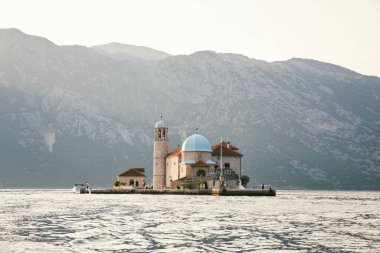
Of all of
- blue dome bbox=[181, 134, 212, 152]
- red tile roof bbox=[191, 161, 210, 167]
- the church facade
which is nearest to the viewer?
the church facade

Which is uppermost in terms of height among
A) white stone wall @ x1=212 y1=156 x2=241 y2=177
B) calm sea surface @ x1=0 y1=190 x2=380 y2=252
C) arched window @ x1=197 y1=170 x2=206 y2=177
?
white stone wall @ x1=212 y1=156 x2=241 y2=177

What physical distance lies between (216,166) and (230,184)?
45.5 feet

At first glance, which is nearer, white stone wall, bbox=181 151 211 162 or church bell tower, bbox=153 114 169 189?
white stone wall, bbox=181 151 211 162

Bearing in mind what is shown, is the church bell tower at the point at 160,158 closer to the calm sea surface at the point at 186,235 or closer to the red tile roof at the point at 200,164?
the red tile roof at the point at 200,164

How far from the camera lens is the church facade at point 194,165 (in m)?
140

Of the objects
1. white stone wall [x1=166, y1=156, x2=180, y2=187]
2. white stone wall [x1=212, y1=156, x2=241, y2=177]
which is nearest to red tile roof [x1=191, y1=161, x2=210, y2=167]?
white stone wall [x1=166, y1=156, x2=180, y2=187]

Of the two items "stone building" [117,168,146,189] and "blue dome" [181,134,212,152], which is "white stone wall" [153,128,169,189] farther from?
"blue dome" [181,134,212,152]

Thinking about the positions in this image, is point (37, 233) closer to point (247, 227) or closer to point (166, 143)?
point (247, 227)

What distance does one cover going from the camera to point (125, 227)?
145 feet

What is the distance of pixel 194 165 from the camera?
14512 centimetres

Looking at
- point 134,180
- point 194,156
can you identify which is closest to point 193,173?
point 194,156

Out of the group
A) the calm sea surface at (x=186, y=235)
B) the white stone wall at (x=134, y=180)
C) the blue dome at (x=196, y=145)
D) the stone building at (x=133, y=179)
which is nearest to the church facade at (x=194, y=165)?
the blue dome at (x=196, y=145)

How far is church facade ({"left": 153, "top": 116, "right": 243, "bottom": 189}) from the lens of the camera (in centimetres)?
13950

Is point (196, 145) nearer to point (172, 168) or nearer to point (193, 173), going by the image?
point (193, 173)
